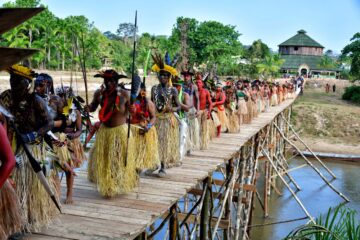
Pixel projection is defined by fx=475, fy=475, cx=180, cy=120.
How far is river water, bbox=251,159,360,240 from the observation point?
47.2 feet

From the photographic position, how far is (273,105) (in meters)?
21.6

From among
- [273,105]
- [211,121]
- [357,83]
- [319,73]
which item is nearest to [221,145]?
[211,121]

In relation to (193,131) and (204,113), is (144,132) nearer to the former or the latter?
(193,131)

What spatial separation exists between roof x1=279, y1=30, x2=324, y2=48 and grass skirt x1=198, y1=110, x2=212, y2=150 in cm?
5832

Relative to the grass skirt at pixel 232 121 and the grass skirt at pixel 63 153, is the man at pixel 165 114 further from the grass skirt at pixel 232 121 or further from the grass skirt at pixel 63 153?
the grass skirt at pixel 232 121

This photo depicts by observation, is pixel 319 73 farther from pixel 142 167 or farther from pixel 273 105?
pixel 142 167

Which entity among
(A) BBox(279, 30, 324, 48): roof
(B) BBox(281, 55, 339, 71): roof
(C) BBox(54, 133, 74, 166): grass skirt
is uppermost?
(A) BBox(279, 30, 324, 48): roof

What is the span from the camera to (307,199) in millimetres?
17734

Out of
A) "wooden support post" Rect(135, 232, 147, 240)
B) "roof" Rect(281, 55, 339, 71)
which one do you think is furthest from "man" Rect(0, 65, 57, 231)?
"roof" Rect(281, 55, 339, 71)

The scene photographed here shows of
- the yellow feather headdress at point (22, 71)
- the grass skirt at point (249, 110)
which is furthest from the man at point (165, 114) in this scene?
→ the grass skirt at point (249, 110)

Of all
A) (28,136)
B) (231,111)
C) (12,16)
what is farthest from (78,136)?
(231,111)

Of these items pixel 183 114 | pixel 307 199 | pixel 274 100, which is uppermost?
pixel 183 114

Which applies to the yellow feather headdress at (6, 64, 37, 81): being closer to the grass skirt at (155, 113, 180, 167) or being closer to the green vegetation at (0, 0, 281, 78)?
the grass skirt at (155, 113, 180, 167)

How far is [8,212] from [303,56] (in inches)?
2505
